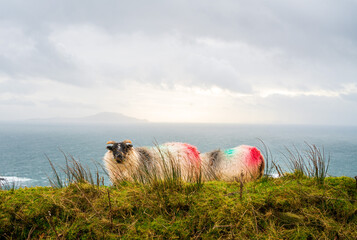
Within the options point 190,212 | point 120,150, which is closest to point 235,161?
point 120,150

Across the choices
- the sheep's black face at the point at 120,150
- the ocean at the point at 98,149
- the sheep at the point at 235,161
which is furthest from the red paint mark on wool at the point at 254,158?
the sheep's black face at the point at 120,150

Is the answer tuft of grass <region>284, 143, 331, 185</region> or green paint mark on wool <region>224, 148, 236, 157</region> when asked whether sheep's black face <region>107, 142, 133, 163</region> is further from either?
tuft of grass <region>284, 143, 331, 185</region>

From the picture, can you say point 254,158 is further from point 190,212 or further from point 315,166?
point 190,212

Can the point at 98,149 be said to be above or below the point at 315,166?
below

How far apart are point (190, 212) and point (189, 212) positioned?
20mm

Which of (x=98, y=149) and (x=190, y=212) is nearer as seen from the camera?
(x=190, y=212)

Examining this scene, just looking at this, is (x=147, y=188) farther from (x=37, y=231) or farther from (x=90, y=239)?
(x=37, y=231)

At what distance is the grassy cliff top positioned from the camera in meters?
2.39

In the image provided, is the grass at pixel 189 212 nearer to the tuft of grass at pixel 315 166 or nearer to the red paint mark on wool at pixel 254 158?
the tuft of grass at pixel 315 166

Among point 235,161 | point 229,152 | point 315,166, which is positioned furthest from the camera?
point 229,152

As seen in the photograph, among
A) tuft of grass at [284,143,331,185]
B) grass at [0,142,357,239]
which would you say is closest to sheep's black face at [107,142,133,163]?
grass at [0,142,357,239]

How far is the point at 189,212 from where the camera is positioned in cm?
265

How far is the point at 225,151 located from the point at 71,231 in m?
8.48

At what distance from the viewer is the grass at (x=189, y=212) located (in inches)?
94.0
